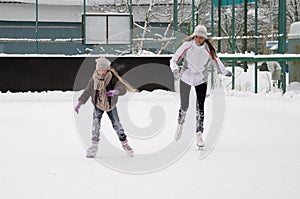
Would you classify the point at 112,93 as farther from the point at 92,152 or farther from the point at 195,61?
the point at 195,61

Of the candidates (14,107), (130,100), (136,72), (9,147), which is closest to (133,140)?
(9,147)

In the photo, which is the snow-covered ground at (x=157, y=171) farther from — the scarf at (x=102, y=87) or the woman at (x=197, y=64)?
the woman at (x=197, y=64)

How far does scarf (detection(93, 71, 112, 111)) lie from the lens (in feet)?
21.1

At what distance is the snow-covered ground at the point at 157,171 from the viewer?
473 centimetres

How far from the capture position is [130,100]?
14148mm

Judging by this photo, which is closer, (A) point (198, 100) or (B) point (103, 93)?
(B) point (103, 93)

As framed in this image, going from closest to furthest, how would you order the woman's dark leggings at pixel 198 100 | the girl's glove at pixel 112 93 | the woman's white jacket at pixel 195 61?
the girl's glove at pixel 112 93 → the woman's dark leggings at pixel 198 100 → the woman's white jacket at pixel 195 61

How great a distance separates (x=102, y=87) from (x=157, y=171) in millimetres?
1266

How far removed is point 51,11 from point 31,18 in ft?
3.24

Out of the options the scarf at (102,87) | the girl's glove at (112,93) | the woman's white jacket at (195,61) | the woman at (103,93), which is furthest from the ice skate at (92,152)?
the woman's white jacket at (195,61)

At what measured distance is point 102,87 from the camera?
6.43 metres

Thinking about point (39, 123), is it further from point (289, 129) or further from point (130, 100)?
point (130, 100)

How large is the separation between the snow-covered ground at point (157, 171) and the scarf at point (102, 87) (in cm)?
56

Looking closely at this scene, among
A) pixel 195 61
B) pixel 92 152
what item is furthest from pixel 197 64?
pixel 92 152
